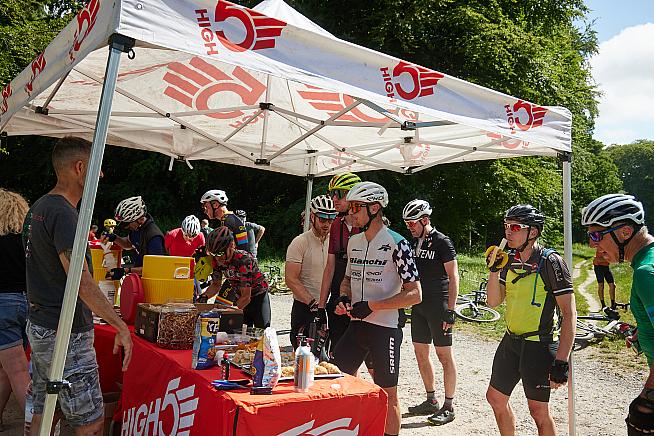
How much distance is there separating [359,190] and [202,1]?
5.66 ft

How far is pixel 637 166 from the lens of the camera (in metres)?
93.1

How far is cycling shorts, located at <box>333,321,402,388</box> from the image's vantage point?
3752 millimetres

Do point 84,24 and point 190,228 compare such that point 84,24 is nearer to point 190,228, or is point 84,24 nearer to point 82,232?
point 82,232

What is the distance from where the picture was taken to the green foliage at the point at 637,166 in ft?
284

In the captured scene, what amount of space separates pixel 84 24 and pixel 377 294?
2.50 meters

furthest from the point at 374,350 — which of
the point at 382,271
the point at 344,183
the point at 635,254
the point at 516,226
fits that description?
the point at 635,254

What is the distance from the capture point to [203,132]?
6305 mm

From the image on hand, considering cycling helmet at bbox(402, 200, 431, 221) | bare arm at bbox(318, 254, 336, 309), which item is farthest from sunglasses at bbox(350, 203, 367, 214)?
cycling helmet at bbox(402, 200, 431, 221)

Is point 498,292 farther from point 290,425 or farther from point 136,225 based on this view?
point 136,225

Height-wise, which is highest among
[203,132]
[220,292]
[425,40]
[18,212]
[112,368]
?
[425,40]

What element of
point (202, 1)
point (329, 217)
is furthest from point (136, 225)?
point (202, 1)

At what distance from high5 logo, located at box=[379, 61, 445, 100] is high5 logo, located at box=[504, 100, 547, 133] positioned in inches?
29.7

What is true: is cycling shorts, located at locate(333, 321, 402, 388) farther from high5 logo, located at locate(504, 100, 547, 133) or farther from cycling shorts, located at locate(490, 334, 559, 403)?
high5 logo, located at locate(504, 100, 547, 133)

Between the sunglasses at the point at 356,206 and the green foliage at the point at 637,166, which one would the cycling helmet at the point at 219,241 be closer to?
the sunglasses at the point at 356,206
